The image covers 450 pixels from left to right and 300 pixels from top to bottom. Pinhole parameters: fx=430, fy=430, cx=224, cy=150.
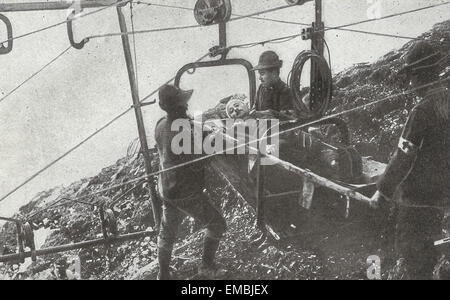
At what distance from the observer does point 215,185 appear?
7297 mm

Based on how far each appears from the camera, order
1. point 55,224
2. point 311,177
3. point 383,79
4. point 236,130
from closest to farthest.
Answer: point 311,177 < point 236,130 < point 55,224 < point 383,79

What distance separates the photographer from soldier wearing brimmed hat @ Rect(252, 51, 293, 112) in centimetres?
639

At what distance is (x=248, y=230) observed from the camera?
18.8 feet

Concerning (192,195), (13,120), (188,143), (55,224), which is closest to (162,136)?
(188,143)

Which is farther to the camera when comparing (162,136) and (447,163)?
(162,136)

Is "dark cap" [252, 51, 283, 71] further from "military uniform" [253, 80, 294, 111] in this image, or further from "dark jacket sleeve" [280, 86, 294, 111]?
"dark jacket sleeve" [280, 86, 294, 111]

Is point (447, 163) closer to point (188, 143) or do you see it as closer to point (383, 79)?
point (188, 143)

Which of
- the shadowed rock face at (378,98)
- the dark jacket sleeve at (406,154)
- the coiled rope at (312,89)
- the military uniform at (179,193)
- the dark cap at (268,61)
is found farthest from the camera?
the shadowed rock face at (378,98)

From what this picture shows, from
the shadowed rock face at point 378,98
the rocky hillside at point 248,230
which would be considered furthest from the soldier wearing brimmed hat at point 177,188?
the shadowed rock face at point 378,98

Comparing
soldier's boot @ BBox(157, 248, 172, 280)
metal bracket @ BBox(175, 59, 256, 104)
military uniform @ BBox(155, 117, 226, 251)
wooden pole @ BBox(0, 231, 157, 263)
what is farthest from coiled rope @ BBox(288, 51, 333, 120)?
wooden pole @ BBox(0, 231, 157, 263)

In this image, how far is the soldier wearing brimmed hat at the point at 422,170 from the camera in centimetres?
349

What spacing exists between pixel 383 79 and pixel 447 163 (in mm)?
6313

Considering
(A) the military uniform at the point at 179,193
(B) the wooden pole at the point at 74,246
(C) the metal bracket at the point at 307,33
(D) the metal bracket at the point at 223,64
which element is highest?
(C) the metal bracket at the point at 307,33

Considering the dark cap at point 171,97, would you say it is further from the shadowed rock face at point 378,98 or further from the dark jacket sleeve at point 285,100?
the shadowed rock face at point 378,98
